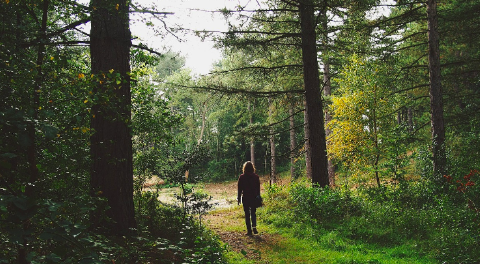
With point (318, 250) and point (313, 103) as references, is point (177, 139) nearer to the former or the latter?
point (318, 250)

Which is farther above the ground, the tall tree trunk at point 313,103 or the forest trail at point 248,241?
the tall tree trunk at point 313,103

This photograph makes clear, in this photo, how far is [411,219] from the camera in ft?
21.2

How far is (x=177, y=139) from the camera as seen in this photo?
677 cm

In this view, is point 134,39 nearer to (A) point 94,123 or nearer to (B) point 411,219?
(A) point 94,123

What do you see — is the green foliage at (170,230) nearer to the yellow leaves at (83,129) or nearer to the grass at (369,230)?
the grass at (369,230)

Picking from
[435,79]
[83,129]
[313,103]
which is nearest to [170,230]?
[83,129]

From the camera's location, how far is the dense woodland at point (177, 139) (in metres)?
2.20

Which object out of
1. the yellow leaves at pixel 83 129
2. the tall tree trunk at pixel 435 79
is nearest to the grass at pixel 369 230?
the tall tree trunk at pixel 435 79

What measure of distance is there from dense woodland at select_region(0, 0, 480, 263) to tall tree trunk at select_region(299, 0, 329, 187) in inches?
1.4

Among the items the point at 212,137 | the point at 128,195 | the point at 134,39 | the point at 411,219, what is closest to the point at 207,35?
the point at 134,39

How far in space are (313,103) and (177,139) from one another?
14.7 ft

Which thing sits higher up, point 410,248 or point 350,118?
point 350,118

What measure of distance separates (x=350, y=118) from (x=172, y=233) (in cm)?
902

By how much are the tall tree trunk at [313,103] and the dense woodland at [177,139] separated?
0.11ft
